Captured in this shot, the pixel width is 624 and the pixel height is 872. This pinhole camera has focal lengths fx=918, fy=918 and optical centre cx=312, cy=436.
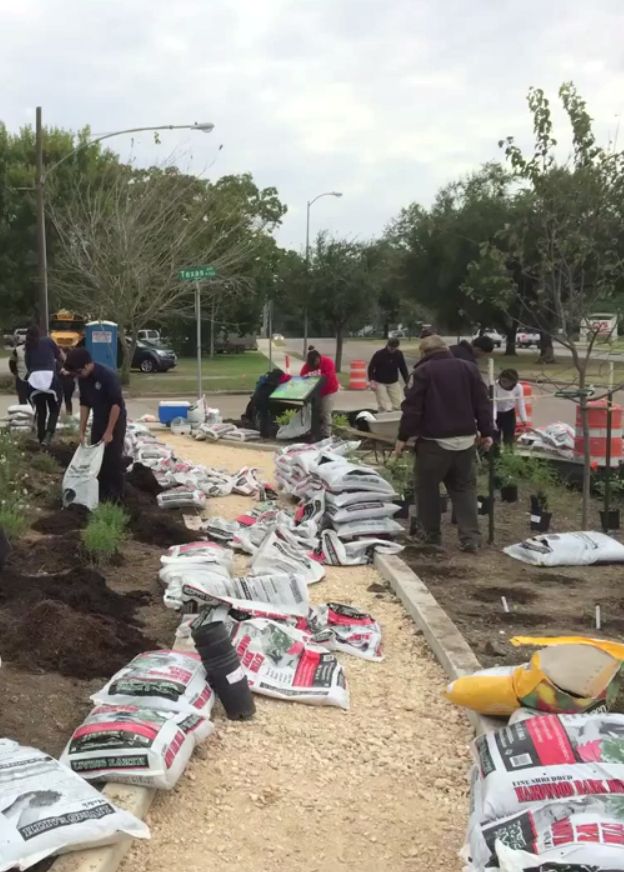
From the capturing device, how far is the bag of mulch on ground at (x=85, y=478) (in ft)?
23.9

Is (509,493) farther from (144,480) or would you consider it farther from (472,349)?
(144,480)

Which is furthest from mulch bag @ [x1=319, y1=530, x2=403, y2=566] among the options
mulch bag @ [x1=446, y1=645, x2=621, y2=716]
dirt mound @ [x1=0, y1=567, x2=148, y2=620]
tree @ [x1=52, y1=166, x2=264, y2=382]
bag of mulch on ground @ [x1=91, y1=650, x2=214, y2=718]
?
tree @ [x1=52, y1=166, x2=264, y2=382]

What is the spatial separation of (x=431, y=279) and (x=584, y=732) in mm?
42188

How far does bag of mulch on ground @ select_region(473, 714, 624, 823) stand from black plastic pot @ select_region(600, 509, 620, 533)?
4.77m

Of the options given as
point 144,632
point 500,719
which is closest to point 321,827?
point 500,719

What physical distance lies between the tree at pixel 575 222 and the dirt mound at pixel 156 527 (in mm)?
3219

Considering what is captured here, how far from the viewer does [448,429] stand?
6898 mm

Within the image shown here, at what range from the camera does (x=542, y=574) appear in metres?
6.40

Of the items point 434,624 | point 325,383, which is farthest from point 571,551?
point 325,383

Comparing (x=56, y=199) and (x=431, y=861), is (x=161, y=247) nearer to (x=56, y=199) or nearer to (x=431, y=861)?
(x=56, y=199)

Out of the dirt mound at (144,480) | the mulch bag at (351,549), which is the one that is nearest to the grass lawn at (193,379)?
the dirt mound at (144,480)

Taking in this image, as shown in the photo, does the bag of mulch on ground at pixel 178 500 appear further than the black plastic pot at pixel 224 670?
Yes

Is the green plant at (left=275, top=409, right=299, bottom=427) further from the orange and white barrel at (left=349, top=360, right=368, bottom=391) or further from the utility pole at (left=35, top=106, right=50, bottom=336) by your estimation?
the orange and white barrel at (left=349, top=360, right=368, bottom=391)

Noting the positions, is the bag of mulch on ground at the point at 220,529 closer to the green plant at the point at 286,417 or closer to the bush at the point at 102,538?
the bush at the point at 102,538
